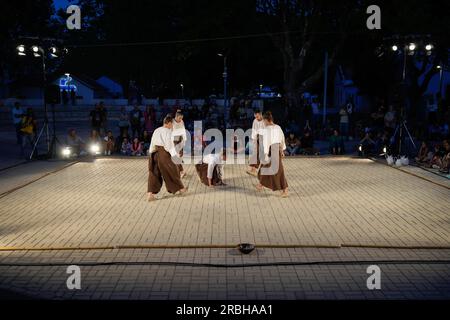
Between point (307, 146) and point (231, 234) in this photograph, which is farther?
point (307, 146)

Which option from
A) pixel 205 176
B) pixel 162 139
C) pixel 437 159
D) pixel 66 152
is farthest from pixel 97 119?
pixel 437 159

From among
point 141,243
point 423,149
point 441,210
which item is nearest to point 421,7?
point 423,149

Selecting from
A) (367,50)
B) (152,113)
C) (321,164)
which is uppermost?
(367,50)

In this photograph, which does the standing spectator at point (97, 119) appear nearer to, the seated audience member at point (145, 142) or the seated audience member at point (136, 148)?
the seated audience member at point (145, 142)

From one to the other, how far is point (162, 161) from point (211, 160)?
2.07 meters

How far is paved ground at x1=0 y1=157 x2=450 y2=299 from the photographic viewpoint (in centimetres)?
549

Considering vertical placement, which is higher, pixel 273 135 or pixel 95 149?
pixel 273 135

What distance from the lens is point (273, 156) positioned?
33.9 feet

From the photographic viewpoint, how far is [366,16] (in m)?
24.2

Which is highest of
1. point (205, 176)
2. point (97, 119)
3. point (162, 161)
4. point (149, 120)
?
point (97, 119)

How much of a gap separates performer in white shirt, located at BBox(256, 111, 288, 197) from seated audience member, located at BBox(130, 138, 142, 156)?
8.50m

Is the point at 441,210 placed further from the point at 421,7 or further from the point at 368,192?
the point at 421,7

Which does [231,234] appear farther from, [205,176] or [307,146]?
[307,146]
